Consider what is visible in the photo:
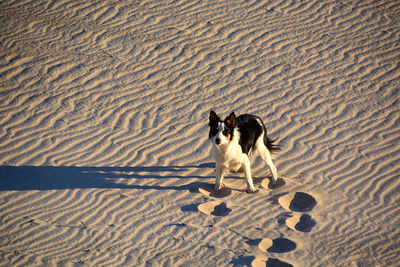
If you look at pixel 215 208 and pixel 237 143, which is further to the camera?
pixel 215 208

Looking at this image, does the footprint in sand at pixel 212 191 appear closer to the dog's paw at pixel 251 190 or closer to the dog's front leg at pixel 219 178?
the dog's front leg at pixel 219 178

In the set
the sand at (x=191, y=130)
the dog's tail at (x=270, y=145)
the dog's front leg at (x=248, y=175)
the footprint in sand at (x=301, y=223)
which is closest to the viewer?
the sand at (x=191, y=130)

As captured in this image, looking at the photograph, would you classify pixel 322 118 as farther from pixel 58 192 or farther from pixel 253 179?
pixel 58 192

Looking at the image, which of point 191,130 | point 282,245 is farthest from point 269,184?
point 191,130

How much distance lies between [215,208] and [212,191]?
0.36m

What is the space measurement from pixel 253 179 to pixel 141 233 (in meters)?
2.10

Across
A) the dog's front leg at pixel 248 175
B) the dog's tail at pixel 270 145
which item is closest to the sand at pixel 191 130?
the dog's front leg at pixel 248 175

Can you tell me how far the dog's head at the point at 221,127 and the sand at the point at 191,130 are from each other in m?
1.12

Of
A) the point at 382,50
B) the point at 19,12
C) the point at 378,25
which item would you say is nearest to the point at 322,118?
the point at 382,50

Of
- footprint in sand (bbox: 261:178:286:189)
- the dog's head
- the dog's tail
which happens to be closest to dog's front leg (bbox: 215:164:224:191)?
the dog's head

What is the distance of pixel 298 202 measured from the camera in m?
6.24

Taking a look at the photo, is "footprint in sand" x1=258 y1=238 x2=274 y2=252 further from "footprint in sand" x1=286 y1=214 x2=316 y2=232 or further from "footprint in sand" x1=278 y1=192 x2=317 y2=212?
"footprint in sand" x1=278 y1=192 x2=317 y2=212

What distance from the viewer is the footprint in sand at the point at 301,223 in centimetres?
571

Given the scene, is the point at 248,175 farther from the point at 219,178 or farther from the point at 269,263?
the point at 269,263
